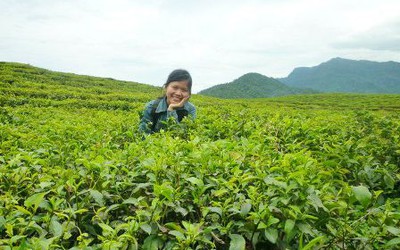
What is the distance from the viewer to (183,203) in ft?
6.45

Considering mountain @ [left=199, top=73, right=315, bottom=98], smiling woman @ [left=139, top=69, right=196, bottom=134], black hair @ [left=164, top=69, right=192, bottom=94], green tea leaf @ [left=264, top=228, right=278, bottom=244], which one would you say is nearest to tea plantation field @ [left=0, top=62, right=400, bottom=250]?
green tea leaf @ [left=264, top=228, right=278, bottom=244]

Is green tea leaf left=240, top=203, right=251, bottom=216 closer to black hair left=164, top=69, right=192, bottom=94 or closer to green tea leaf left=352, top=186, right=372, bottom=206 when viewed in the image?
green tea leaf left=352, top=186, right=372, bottom=206

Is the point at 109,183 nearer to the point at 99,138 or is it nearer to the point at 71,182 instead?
the point at 71,182

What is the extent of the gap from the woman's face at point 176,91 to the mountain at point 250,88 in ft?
282

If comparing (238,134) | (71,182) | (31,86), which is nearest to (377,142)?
(238,134)

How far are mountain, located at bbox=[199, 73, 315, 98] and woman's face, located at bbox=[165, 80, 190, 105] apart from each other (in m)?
85.9

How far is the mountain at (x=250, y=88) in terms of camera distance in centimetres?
9912

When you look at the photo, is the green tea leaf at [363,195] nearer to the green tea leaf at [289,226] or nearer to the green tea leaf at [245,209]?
the green tea leaf at [289,226]

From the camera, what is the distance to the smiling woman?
17.1 feet

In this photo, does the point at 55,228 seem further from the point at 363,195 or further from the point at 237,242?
the point at 363,195

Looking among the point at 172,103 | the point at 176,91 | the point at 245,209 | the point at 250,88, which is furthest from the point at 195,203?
the point at 250,88

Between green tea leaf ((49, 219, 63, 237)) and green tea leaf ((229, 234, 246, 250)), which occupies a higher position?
green tea leaf ((49, 219, 63, 237))

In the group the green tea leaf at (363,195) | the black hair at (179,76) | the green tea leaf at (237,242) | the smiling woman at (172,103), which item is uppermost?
the black hair at (179,76)

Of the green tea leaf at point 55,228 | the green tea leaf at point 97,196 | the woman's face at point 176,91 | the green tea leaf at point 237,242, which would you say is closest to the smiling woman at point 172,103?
the woman's face at point 176,91
